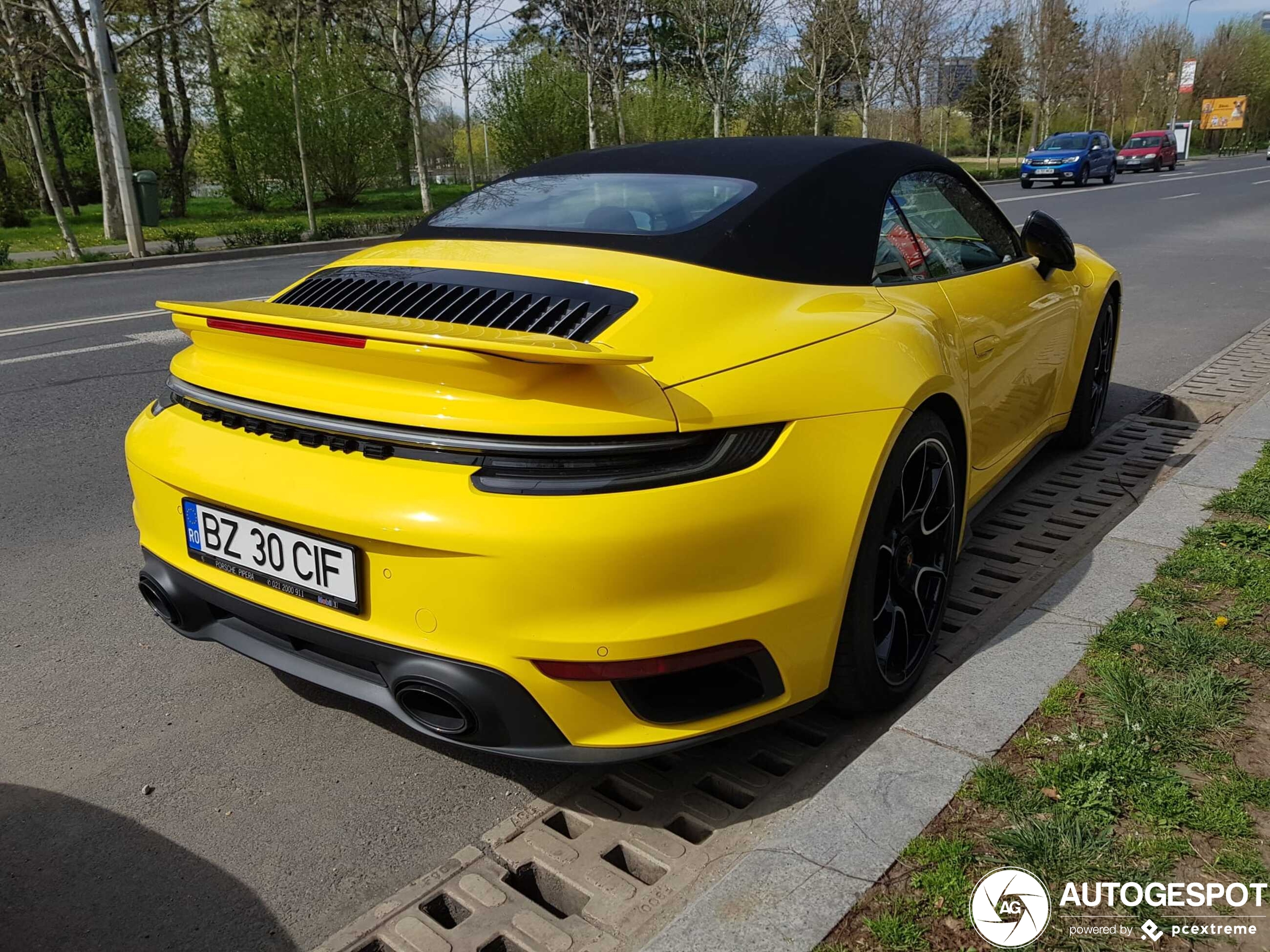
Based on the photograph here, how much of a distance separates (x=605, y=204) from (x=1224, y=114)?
295 ft

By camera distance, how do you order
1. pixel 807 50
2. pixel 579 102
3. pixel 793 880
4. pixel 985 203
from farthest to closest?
pixel 807 50 → pixel 579 102 → pixel 985 203 → pixel 793 880

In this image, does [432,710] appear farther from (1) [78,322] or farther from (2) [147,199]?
(2) [147,199]

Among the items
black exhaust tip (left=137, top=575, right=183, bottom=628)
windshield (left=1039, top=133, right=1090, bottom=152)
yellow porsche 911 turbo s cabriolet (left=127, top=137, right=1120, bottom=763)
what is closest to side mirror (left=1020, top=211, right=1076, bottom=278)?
yellow porsche 911 turbo s cabriolet (left=127, top=137, right=1120, bottom=763)

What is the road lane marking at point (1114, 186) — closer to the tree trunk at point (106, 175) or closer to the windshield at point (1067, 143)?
the windshield at point (1067, 143)

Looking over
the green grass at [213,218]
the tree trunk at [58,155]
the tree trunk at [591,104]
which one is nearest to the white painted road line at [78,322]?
the green grass at [213,218]

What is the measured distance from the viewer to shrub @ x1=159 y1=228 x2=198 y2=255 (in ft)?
54.2

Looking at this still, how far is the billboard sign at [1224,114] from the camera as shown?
7525cm

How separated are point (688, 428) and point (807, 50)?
35836mm

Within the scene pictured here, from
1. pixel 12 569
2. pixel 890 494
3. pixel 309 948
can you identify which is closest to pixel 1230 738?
pixel 890 494

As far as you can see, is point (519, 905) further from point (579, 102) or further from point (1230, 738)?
point (579, 102)

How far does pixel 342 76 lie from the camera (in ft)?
94.0

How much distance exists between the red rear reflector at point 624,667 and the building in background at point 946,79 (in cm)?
3925

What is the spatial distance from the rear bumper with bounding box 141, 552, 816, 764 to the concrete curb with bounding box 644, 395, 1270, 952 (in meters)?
0.24

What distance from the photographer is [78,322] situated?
30.5 ft
